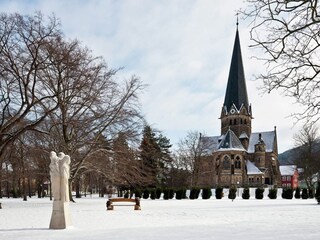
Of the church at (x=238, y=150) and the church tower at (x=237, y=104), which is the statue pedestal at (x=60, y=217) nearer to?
the church at (x=238, y=150)

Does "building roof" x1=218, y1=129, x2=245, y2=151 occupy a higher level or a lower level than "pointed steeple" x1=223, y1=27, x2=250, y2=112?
lower

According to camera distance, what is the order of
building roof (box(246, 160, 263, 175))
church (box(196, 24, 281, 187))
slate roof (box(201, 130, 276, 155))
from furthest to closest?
building roof (box(246, 160, 263, 175)) → slate roof (box(201, 130, 276, 155)) → church (box(196, 24, 281, 187))

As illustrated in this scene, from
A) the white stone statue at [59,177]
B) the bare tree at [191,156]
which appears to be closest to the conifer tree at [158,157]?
the bare tree at [191,156]

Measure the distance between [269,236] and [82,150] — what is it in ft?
92.5

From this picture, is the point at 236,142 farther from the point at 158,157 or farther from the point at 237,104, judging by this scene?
the point at 158,157

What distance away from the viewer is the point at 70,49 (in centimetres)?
2619

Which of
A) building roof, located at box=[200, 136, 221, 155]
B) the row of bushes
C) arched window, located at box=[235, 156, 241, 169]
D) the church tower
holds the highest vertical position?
the church tower

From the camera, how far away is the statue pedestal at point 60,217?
12055 mm

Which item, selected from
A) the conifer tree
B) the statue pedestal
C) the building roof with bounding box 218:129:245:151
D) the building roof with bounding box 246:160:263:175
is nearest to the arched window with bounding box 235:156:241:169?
the building roof with bounding box 218:129:245:151

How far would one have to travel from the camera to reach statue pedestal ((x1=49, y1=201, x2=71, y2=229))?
12055 mm

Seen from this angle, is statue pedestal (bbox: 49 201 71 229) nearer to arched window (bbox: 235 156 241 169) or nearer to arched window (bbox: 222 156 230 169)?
arched window (bbox: 222 156 230 169)

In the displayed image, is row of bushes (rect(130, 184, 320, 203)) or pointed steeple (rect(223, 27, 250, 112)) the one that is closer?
row of bushes (rect(130, 184, 320, 203))

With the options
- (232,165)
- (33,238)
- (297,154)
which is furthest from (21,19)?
(232,165)

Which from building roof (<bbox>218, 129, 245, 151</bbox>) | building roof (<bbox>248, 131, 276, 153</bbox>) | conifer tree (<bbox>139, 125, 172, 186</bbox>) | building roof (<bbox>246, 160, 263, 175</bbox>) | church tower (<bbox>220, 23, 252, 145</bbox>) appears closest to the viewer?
conifer tree (<bbox>139, 125, 172, 186</bbox>)
